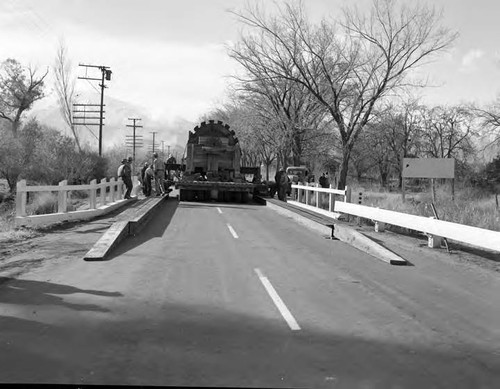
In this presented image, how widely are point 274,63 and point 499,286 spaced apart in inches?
820

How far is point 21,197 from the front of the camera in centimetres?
1378

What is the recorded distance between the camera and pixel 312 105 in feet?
108

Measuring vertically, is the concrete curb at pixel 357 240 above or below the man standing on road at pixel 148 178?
below

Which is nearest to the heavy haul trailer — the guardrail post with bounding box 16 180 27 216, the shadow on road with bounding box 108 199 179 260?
the shadow on road with bounding box 108 199 179 260

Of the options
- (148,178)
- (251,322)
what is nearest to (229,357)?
(251,322)

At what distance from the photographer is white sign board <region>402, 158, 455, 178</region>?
19.1 m

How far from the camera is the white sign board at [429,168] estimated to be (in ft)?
62.7

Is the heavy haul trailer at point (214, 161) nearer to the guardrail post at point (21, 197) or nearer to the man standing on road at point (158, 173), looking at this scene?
the man standing on road at point (158, 173)

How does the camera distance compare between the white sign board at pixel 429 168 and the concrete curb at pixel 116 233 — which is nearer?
the concrete curb at pixel 116 233

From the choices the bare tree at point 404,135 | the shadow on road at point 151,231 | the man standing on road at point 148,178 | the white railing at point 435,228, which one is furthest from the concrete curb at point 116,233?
the bare tree at point 404,135

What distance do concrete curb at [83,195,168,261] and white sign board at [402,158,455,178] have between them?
9404 millimetres

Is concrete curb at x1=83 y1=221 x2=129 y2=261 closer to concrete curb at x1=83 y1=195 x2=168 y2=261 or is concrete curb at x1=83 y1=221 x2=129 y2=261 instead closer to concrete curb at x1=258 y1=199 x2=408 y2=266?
concrete curb at x1=83 y1=195 x2=168 y2=261

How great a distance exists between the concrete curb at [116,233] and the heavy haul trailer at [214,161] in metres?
9.98

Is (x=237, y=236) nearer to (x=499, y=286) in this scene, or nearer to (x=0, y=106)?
(x=499, y=286)
